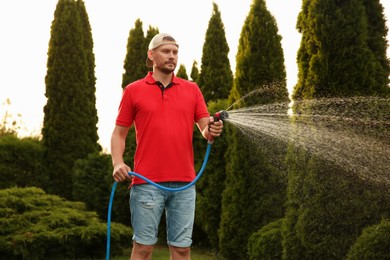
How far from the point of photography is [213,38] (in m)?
13.3

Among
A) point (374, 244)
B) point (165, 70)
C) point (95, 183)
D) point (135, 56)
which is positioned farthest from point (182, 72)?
point (165, 70)

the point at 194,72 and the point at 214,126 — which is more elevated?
the point at 194,72

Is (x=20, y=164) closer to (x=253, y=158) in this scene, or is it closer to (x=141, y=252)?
(x=253, y=158)

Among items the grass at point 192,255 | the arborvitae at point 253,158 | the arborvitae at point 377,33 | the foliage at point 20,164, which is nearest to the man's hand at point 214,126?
the arborvitae at point 377,33

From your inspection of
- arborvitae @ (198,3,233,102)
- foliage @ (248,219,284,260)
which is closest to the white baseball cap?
foliage @ (248,219,284,260)

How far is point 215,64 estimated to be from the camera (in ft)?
43.2

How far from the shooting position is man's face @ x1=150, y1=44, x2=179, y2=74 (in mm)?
4215

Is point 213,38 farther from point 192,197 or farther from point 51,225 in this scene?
point 192,197

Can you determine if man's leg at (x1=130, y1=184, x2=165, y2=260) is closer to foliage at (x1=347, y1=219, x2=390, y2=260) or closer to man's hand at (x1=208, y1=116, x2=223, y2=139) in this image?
man's hand at (x1=208, y1=116, x2=223, y2=139)

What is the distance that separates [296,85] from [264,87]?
160 centimetres

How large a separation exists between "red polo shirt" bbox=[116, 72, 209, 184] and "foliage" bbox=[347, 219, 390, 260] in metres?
2.45

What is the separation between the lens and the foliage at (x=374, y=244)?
5715 millimetres

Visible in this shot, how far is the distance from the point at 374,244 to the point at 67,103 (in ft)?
33.3

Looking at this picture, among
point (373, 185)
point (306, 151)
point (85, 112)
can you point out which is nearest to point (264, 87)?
point (306, 151)
